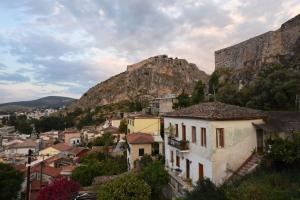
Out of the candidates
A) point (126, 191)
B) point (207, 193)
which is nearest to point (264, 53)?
point (126, 191)

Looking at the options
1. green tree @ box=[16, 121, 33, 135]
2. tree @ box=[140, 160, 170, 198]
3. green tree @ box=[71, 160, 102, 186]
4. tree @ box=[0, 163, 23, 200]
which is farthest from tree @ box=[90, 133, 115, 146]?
green tree @ box=[16, 121, 33, 135]

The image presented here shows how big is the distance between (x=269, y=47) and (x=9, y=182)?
1295 inches

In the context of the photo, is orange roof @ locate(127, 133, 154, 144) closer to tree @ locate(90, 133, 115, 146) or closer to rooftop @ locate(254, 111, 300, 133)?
rooftop @ locate(254, 111, 300, 133)

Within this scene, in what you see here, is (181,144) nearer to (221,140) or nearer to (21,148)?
(221,140)

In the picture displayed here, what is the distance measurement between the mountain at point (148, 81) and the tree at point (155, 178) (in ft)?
411

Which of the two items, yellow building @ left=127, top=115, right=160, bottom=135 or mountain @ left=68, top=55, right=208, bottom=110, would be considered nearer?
yellow building @ left=127, top=115, right=160, bottom=135

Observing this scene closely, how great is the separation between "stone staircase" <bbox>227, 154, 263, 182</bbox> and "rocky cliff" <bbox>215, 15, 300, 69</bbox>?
88.4 ft

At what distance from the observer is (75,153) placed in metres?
52.1

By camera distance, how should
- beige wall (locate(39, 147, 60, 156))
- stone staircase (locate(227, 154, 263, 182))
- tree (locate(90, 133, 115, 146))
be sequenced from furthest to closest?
1. beige wall (locate(39, 147, 60, 156))
2. tree (locate(90, 133, 115, 146))
3. stone staircase (locate(227, 154, 263, 182))

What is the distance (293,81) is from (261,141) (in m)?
11.2

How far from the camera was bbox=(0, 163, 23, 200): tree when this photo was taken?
2791 centimetres

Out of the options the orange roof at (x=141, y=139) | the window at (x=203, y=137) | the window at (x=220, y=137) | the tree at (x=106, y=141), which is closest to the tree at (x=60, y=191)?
the window at (x=203, y=137)

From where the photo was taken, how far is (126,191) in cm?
1641

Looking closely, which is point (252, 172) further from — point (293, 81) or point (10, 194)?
point (10, 194)
